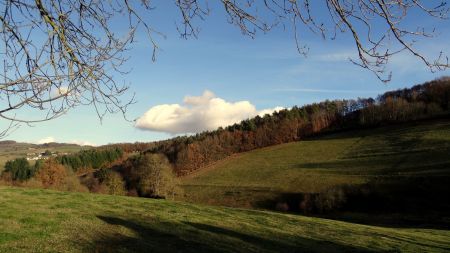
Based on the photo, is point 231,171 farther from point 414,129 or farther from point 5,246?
point 5,246

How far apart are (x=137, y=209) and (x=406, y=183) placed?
45.2 m

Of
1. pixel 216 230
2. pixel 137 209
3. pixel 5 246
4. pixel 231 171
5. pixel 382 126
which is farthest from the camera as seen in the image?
Answer: pixel 382 126

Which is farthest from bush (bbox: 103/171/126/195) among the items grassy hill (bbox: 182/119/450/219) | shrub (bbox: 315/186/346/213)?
shrub (bbox: 315/186/346/213)

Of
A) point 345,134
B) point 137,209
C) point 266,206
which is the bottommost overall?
point 266,206

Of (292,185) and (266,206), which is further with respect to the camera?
(292,185)

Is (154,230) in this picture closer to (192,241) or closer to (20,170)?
(192,241)

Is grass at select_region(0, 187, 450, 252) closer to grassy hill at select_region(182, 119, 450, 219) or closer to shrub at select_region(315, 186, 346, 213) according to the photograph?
shrub at select_region(315, 186, 346, 213)

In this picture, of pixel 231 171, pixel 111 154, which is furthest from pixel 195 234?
pixel 111 154

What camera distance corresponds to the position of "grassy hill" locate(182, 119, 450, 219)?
62.4m

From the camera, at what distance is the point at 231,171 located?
282 ft

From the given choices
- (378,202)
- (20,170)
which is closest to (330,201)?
(378,202)

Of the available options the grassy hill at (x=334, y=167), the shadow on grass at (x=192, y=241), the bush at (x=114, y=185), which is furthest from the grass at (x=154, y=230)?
the bush at (x=114, y=185)

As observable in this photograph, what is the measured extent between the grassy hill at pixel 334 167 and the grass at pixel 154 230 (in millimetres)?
37118

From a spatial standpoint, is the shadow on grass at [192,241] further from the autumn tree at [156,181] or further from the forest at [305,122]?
the forest at [305,122]
